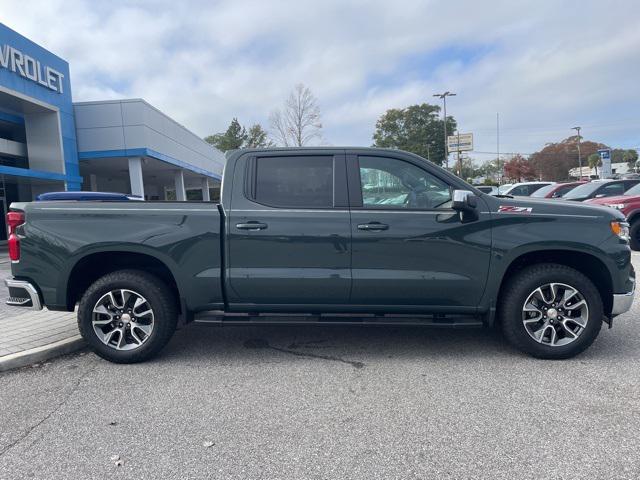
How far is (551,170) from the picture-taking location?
78.6 metres

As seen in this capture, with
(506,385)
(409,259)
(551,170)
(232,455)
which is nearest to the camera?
(232,455)

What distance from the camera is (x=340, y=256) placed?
13.1ft

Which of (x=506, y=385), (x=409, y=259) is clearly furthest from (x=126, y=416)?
(x=506, y=385)

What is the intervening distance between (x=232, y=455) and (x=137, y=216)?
2.33 metres

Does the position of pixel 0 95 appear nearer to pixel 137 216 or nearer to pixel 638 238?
pixel 137 216

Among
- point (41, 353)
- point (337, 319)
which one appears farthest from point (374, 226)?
point (41, 353)

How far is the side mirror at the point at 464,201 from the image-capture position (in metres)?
3.78

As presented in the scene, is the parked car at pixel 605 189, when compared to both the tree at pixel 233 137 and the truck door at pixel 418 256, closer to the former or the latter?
the truck door at pixel 418 256

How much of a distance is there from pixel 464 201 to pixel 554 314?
1347 millimetres

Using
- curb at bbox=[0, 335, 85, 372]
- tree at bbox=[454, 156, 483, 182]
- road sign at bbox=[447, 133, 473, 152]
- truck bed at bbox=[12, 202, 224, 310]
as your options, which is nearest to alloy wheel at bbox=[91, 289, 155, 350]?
truck bed at bbox=[12, 202, 224, 310]

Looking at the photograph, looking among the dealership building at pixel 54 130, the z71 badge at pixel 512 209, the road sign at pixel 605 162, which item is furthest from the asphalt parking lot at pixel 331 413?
the road sign at pixel 605 162

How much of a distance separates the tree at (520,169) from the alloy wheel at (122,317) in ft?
261

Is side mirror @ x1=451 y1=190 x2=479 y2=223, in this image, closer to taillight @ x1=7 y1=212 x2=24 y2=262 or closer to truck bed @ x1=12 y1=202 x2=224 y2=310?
truck bed @ x1=12 y1=202 x2=224 y2=310

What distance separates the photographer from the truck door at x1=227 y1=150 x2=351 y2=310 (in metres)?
3.98
